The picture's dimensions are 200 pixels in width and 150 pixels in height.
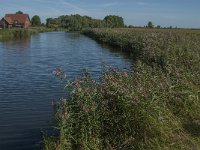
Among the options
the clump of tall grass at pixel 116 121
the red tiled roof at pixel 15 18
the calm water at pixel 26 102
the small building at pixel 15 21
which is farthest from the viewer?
the red tiled roof at pixel 15 18

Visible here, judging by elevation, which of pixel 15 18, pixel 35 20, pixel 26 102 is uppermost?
pixel 26 102

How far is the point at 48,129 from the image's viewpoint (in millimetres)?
13750

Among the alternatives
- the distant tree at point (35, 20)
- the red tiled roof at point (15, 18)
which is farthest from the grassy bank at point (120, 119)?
the distant tree at point (35, 20)

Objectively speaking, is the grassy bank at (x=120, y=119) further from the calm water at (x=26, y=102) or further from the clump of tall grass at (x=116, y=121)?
the calm water at (x=26, y=102)

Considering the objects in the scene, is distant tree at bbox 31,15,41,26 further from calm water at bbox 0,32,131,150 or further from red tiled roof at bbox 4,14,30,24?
calm water at bbox 0,32,131,150

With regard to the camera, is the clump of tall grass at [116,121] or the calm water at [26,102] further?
the calm water at [26,102]

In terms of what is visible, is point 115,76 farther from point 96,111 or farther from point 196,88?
point 196,88

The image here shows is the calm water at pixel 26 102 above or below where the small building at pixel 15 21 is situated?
above

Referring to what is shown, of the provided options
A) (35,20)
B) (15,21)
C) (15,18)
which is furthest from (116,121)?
(35,20)

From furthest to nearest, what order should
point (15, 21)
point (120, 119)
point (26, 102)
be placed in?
1. point (15, 21)
2. point (26, 102)
3. point (120, 119)

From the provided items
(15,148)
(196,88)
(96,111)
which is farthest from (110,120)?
(196,88)

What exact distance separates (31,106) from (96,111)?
7077mm

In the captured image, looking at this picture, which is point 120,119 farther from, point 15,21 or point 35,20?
point 35,20

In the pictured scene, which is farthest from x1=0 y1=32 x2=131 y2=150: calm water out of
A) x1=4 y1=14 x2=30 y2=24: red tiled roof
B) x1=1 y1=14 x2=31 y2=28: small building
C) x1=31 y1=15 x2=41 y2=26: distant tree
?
x1=31 y1=15 x2=41 y2=26: distant tree
